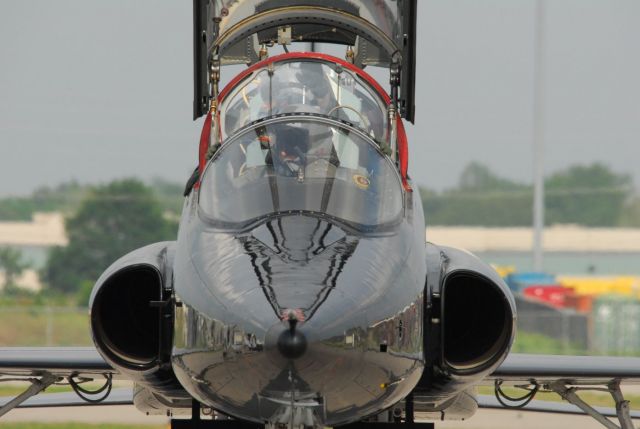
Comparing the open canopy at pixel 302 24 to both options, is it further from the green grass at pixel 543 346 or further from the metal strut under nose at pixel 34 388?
the green grass at pixel 543 346

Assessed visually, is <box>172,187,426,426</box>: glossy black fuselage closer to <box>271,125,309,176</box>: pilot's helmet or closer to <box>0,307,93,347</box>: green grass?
<box>271,125,309,176</box>: pilot's helmet

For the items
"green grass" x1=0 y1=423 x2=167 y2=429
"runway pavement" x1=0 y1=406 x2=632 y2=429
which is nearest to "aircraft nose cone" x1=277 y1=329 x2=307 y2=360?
"runway pavement" x1=0 y1=406 x2=632 y2=429

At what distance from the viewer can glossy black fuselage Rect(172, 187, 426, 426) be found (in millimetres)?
6465

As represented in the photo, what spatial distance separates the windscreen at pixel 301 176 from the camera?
25.3ft

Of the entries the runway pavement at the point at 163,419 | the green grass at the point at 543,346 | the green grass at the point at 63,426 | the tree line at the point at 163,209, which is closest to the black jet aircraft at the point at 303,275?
the green grass at the point at 63,426

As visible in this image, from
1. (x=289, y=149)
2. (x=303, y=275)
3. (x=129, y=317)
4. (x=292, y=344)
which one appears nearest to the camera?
(x=292, y=344)

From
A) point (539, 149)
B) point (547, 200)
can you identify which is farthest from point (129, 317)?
point (547, 200)

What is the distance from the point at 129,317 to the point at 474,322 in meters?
2.30

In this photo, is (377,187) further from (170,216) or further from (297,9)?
(170,216)

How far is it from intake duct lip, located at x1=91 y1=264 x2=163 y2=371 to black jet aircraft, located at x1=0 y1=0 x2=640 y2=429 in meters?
0.01

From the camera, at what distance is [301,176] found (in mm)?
7898

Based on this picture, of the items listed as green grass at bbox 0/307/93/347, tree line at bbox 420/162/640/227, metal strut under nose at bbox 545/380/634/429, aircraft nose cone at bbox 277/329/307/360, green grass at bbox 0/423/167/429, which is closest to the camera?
aircraft nose cone at bbox 277/329/307/360

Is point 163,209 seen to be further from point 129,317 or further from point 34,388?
point 129,317

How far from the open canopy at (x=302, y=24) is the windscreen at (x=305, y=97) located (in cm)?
47
